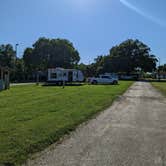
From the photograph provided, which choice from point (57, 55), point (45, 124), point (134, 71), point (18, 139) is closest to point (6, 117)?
point (45, 124)

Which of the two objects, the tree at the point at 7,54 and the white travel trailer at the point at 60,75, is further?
the tree at the point at 7,54

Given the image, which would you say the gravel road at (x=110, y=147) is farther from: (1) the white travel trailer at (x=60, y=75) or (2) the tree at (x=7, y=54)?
(2) the tree at (x=7, y=54)

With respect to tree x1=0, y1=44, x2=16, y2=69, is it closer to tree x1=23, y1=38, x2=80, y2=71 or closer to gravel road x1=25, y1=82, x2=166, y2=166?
tree x1=23, y1=38, x2=80, y2=71

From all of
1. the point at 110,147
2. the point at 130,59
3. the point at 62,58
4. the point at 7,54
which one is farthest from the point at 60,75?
the point at 130,59

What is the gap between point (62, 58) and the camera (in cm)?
8706

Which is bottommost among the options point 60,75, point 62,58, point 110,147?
point 110,147

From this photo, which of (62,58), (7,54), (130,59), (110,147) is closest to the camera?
(110,147)

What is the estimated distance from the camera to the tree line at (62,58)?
87125mm

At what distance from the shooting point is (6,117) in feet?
38.1

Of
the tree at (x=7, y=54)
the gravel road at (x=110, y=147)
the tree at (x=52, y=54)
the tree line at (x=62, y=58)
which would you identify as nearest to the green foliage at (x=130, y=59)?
the tree line at (x=62, y=58)

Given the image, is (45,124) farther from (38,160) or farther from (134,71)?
(134,71)

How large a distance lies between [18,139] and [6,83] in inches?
1139

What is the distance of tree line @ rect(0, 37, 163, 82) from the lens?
87.1 metres

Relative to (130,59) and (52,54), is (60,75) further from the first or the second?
(130,59)
